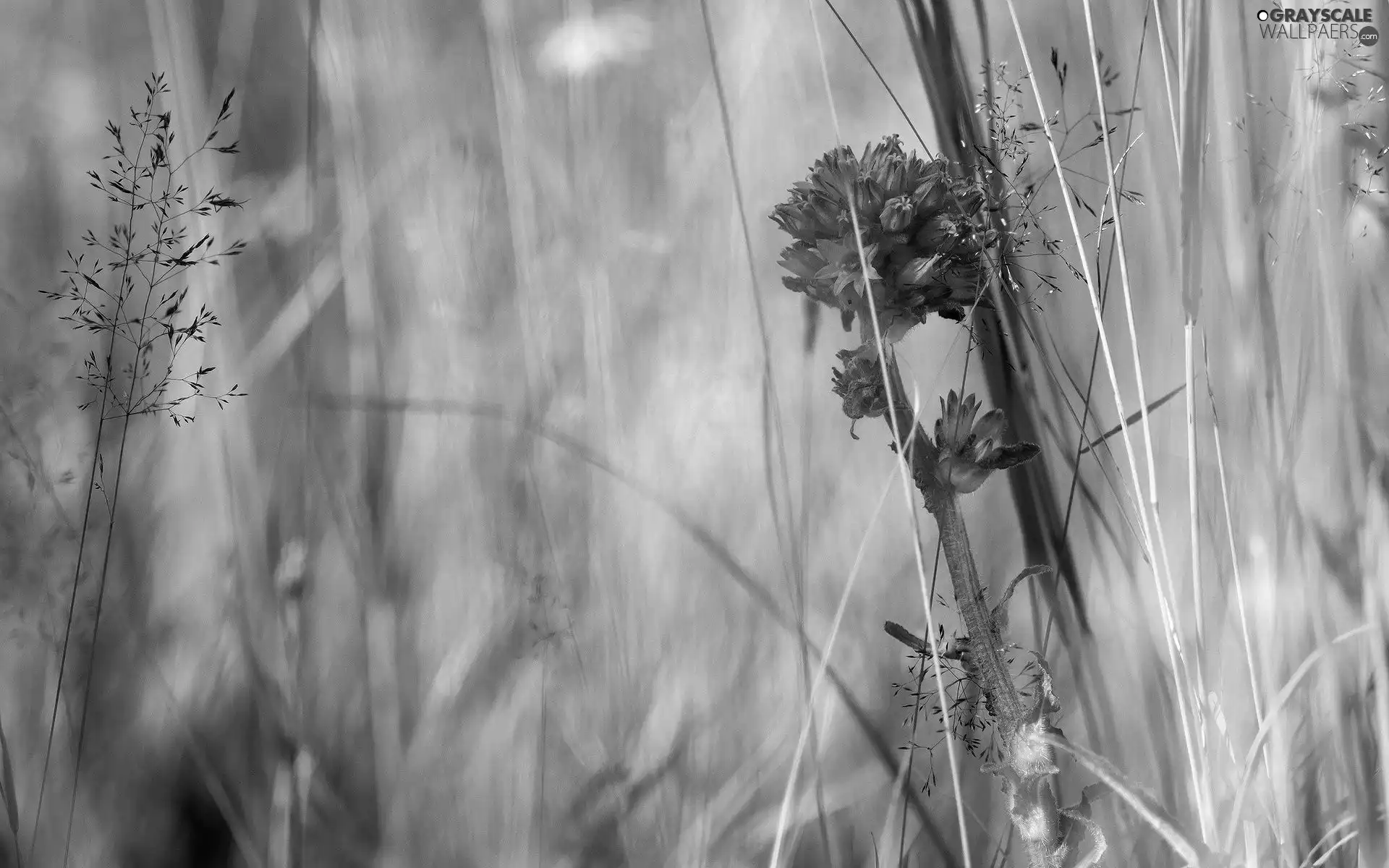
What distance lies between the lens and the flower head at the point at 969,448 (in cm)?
31

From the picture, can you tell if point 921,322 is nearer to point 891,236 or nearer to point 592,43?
point 891,236

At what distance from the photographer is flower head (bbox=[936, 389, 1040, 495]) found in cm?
31

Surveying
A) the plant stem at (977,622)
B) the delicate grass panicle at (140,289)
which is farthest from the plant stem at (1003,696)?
the delicate grass panicle at (140,289)

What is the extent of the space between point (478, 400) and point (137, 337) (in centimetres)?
20

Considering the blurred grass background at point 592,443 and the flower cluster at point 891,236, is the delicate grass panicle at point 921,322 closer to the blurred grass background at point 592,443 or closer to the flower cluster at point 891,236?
the flower cluster at point 891,236

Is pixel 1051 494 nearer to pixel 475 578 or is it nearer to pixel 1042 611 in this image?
pixel 1042 611

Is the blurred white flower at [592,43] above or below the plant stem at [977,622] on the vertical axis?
above

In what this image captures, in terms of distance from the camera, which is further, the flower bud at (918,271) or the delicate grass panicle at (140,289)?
the delicate grass panicle at (140,289)

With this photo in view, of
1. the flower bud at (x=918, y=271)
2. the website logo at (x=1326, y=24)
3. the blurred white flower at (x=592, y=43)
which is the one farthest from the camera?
the blurred white flower at (x=592, y=43)

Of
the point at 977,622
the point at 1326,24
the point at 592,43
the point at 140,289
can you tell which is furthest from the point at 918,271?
the point at 140,289

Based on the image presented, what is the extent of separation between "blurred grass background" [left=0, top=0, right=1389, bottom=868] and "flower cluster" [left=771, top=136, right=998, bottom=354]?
12cm

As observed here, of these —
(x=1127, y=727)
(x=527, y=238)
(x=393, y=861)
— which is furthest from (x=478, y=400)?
(x=1127, y=727)

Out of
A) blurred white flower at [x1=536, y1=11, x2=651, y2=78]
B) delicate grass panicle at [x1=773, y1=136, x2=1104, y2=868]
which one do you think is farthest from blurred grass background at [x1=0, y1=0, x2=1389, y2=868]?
delicate grass panicle at [x1=773, y1=136, x2=1104, y2=868]

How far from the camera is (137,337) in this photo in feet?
1.77
